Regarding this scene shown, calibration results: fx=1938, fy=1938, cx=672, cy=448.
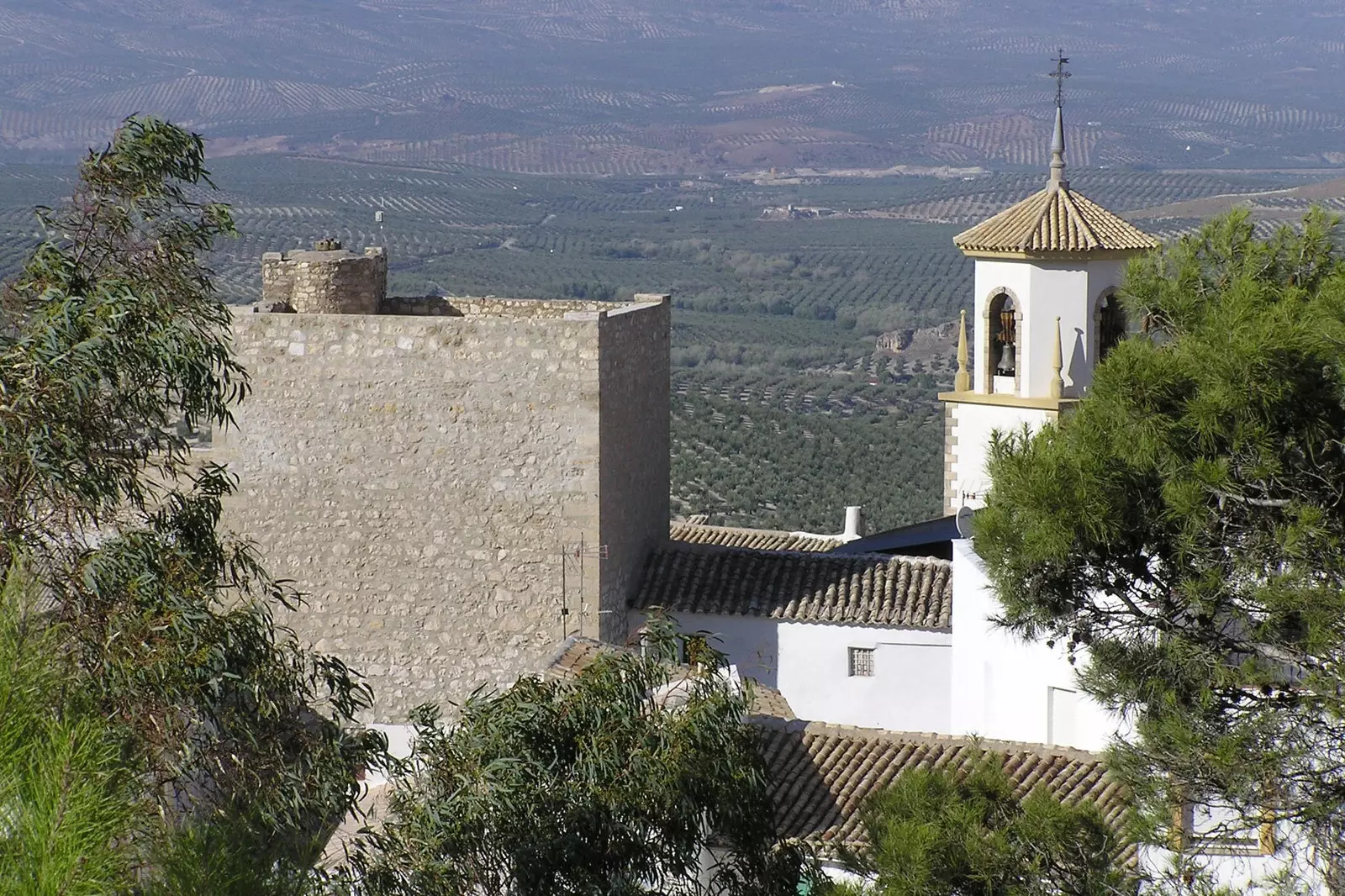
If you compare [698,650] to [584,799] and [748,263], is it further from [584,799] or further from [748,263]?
[748,263]

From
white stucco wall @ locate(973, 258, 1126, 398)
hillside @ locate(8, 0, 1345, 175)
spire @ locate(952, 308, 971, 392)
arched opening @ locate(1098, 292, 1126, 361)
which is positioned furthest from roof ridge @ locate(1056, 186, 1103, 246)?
hillside @ locate(8, 0, 1345, 175)

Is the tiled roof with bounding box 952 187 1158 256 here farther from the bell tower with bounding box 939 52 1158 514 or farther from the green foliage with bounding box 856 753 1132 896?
the green foliage with bounding box 856 753 1132 896

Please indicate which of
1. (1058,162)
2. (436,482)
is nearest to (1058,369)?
(1058,162)

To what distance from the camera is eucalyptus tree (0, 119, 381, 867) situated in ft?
22.9

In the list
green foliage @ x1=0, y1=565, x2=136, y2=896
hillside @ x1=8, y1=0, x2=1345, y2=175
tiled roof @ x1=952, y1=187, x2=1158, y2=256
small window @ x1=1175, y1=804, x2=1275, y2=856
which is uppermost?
hillside @ x1=8, y1=0, x2=1345, y2=175

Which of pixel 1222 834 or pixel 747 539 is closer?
pixel 1222 834

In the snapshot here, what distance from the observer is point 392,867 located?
25.2 feet

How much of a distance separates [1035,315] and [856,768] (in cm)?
692

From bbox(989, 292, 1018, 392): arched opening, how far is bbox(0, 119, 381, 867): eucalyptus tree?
438 inches

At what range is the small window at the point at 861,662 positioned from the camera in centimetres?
1468

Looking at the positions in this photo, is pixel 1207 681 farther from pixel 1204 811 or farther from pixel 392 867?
pixel 392 867

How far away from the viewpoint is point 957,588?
1413cm

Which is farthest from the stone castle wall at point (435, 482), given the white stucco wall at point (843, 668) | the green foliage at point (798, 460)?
the green foliage at point (798, 460)

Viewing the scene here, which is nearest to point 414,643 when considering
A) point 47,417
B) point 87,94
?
point 47,417
